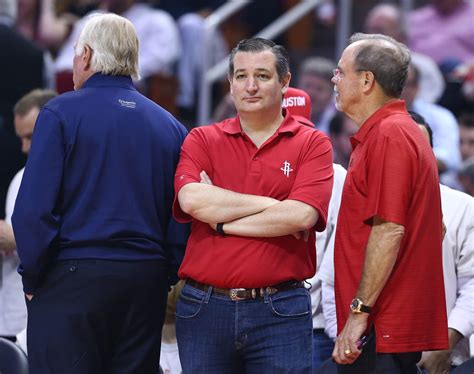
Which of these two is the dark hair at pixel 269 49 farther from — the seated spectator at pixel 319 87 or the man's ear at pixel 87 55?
the seated spectator at pixel 319 87

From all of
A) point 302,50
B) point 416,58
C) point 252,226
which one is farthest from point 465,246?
point 302,50

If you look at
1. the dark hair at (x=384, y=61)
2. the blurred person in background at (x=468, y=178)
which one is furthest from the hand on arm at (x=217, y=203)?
the blurred person in background at (x=468, y=178)

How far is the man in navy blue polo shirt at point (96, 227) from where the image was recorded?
4.58 metres

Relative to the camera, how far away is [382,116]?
4.55 m

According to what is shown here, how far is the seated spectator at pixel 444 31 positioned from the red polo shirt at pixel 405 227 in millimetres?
6153

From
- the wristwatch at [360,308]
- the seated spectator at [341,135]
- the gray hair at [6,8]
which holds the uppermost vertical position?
the gray hair at [6,8]

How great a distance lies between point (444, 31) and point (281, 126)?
6.20 metres

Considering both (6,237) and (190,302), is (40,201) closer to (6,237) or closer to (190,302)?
(190,302)

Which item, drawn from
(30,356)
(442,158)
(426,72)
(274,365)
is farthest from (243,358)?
(426,72)

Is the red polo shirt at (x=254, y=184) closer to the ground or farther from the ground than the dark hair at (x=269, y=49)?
closer to the ground

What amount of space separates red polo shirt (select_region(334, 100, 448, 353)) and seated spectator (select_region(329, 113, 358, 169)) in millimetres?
4816

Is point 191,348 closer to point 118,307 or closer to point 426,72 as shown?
point 118,307

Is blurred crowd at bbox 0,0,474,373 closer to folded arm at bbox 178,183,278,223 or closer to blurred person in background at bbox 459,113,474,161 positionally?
blurred person in background at bbox 459,113,474,161

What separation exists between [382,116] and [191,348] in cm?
116
